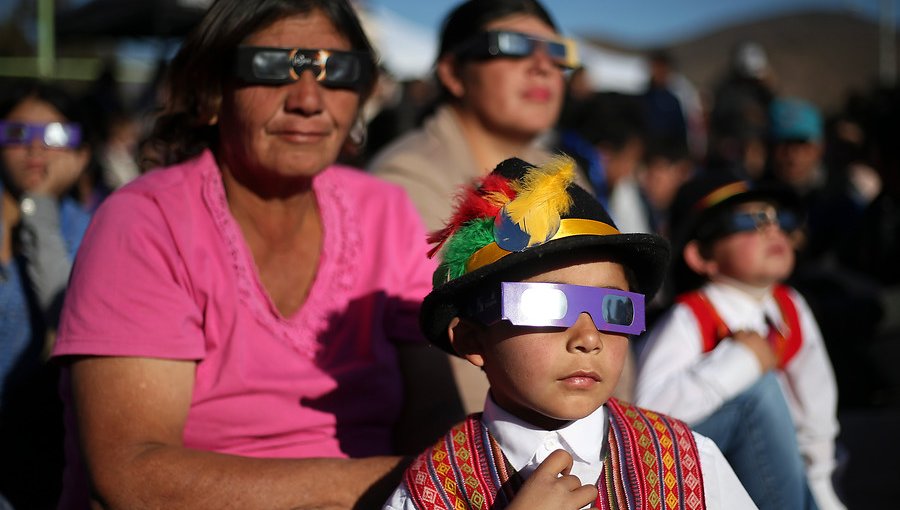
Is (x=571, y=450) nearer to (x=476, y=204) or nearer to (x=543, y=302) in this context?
(x=543, y=302)

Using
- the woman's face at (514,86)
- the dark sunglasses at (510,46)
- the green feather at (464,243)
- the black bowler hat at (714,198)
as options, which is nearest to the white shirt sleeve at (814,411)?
the black bowler hat at (714,198)

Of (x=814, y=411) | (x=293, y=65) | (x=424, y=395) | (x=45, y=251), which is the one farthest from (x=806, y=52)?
(x=293, y=65)

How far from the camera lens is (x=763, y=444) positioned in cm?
306

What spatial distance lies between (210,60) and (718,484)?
6.32 feet

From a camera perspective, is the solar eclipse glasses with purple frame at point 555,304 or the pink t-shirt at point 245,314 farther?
the pink t-shirt at point 245,314

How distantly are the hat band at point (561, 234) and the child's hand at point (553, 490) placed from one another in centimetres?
46

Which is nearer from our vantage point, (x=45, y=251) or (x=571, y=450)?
(x=571, y=450)

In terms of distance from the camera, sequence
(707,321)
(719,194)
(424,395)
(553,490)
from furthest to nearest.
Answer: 1. (719,194)
2. (707,321)
3. (424,395)
4. (553,490)

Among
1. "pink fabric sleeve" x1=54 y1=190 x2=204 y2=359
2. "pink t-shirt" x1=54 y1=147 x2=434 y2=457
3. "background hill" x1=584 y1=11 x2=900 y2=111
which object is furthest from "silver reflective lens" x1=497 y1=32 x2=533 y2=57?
"background hill" x1=584 y1=11 x2=900 y2=111

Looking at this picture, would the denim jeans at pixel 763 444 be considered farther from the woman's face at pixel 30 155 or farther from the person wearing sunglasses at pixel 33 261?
the woman's face at pixel 30 155

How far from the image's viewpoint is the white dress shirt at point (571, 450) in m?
2.32

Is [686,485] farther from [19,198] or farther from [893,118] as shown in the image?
[893,118]

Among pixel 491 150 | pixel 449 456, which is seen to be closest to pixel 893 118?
pixel 491 150

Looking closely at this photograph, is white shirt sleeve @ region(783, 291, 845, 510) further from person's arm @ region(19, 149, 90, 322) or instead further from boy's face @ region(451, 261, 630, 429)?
person's arm @ region(19, 149, 90, 322)
